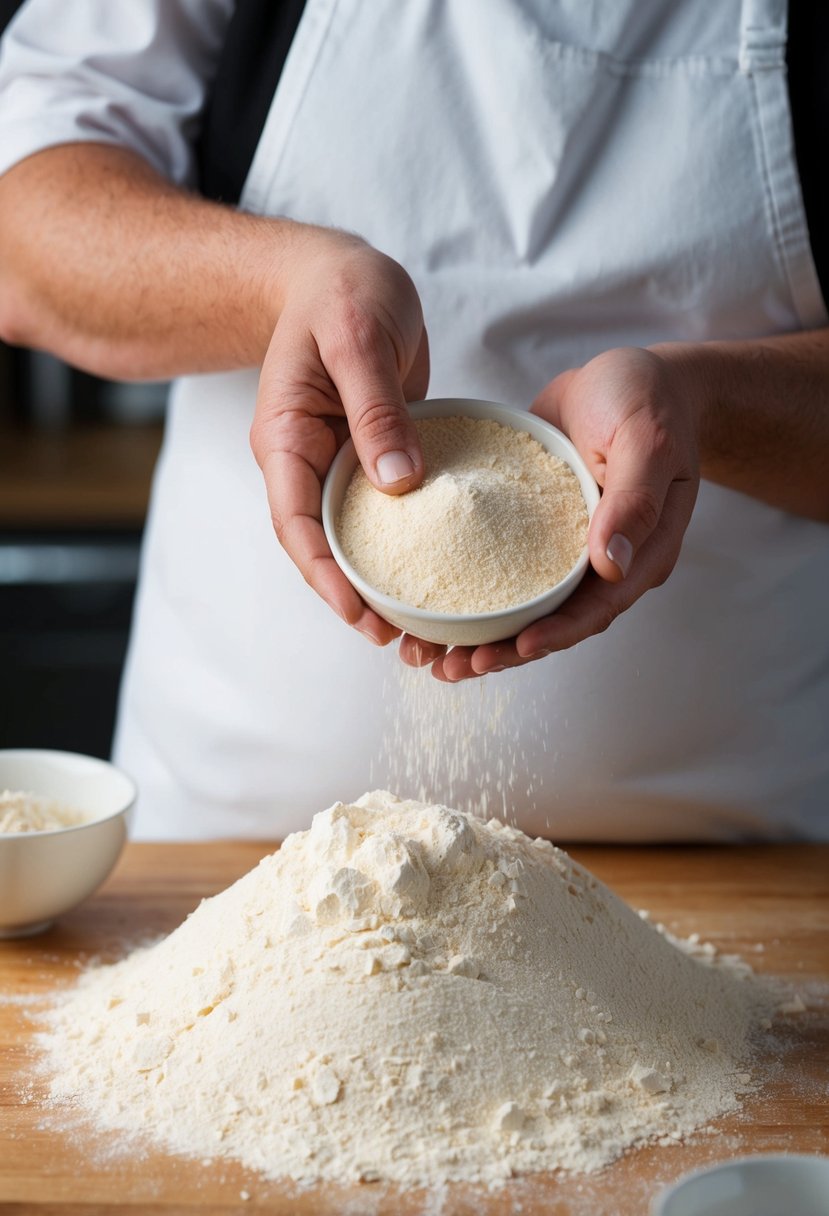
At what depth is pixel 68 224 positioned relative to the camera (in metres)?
1.28

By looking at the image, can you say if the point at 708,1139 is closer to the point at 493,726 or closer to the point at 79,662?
the point at 493,726

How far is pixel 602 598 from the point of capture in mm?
947

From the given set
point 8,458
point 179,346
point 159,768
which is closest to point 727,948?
point 159,768

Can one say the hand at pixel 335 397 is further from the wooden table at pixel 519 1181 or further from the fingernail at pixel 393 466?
the wooden table at pixel 519 1181

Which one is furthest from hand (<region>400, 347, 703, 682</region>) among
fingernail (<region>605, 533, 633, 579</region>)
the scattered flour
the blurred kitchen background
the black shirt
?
the blurred kitchen background

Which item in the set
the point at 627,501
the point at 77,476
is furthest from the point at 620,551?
the point at 77,476

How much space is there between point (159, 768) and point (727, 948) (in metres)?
0.62

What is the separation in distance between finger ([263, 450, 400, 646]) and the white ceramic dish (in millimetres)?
430

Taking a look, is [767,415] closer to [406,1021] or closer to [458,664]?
[458,664]

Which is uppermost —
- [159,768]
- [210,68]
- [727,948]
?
[210,68]

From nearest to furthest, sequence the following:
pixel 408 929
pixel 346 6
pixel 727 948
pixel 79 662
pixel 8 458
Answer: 1. pixel 408 929
2. pixel 727 948
3. pixel 346 6
4. pixel 79 662
5. pixel 8 458

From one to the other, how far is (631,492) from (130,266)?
22.8 inches

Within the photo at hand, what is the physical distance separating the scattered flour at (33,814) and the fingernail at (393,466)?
1.41 ft

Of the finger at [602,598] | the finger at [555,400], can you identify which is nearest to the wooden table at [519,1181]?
the finger at [602,598]
